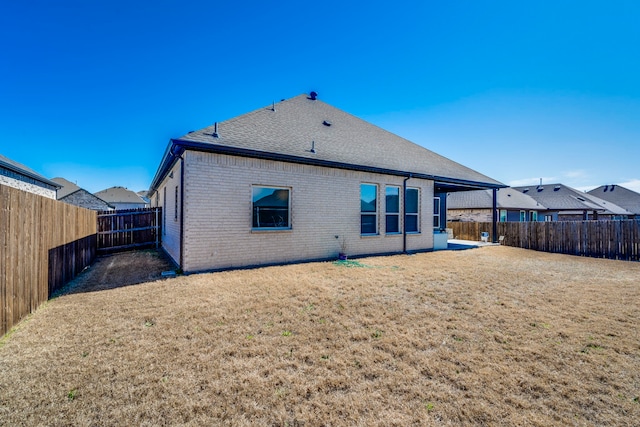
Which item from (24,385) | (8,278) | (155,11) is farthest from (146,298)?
(155,11)

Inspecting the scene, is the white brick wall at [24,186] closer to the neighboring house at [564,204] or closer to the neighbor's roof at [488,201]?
the neighbor's roof at [488,201]

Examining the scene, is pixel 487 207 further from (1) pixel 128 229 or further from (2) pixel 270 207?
(1) pixel 128 229

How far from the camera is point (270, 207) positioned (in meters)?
8.23

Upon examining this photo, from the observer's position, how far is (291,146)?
8.76m

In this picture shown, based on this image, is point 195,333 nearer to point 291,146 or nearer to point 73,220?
point 73,220

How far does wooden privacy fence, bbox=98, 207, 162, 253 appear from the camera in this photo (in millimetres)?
11125

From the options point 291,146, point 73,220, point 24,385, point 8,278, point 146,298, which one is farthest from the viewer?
point 291,146

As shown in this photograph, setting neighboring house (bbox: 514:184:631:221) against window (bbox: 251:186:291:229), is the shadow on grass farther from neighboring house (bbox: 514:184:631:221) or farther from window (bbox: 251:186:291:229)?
neighboring house (bbox: 514:184:631:221)

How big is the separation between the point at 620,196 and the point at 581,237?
4289 cm

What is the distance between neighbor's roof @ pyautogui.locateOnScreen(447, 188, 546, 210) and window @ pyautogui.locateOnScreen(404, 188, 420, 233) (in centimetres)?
1485

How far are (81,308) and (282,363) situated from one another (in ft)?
13.1

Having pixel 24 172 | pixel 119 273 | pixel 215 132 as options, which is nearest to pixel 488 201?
pixel 215 132

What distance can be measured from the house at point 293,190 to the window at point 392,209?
43mm

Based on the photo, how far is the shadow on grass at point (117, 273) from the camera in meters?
5.78
